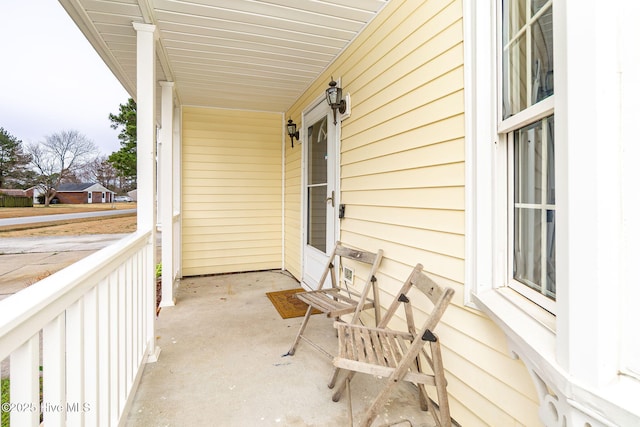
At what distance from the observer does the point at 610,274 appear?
77cm

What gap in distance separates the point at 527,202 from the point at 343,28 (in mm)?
2060

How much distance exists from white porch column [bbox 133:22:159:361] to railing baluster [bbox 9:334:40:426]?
1496mm

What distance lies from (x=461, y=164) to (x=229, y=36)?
221 cm

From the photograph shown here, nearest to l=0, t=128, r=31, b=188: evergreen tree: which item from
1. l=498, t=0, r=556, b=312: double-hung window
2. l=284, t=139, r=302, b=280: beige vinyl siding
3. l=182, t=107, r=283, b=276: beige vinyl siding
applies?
l=498, t=0, r=556, b=312: double-hung window

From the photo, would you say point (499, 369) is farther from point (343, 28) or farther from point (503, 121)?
point (343, 28)

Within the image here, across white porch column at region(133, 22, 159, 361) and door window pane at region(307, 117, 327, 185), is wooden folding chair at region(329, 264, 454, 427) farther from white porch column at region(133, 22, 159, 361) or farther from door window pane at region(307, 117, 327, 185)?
door window pane at region(307, 117, 327, 185)

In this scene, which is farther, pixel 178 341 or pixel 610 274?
pixel 178 341

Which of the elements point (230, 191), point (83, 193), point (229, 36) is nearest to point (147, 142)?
point (229, 36)

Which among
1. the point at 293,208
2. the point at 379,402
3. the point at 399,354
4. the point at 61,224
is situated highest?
the point at 293,208

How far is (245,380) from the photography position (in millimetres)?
2076

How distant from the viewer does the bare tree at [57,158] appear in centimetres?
79

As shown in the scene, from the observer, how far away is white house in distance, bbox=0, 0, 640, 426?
2.51ft

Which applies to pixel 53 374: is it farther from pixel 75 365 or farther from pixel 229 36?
pixel 229 36

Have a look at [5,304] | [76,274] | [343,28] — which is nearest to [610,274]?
[5,304]
